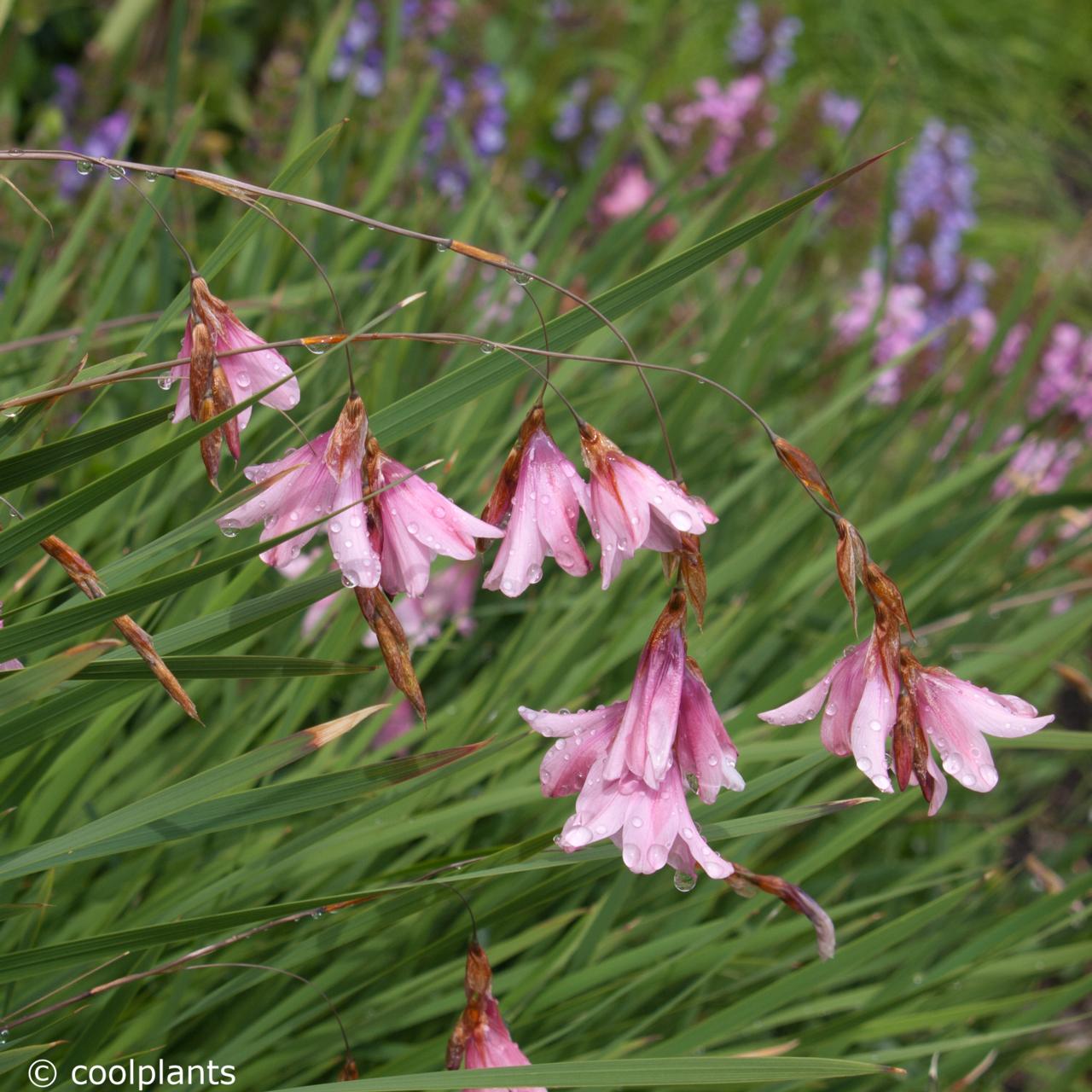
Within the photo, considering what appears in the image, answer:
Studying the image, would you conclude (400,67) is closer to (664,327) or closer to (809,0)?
(664,327)

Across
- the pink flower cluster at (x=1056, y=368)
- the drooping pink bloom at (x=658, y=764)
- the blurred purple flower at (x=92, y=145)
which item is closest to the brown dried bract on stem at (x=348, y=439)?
the drooping pink bloom at (x=658, y=764)

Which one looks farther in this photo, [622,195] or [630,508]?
[622,195]

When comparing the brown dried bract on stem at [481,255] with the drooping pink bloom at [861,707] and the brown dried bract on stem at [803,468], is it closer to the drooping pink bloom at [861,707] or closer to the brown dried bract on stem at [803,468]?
the brown dried bract on stem at [803,468]

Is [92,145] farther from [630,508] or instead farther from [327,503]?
[630,508]

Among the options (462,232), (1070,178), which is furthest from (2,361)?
(1070,178)

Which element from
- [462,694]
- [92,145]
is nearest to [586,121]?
[92,145]

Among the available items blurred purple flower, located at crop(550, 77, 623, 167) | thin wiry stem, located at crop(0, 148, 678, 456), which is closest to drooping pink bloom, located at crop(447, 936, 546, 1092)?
thin wiry stem, located at crop(0, 148, 678, 456)
